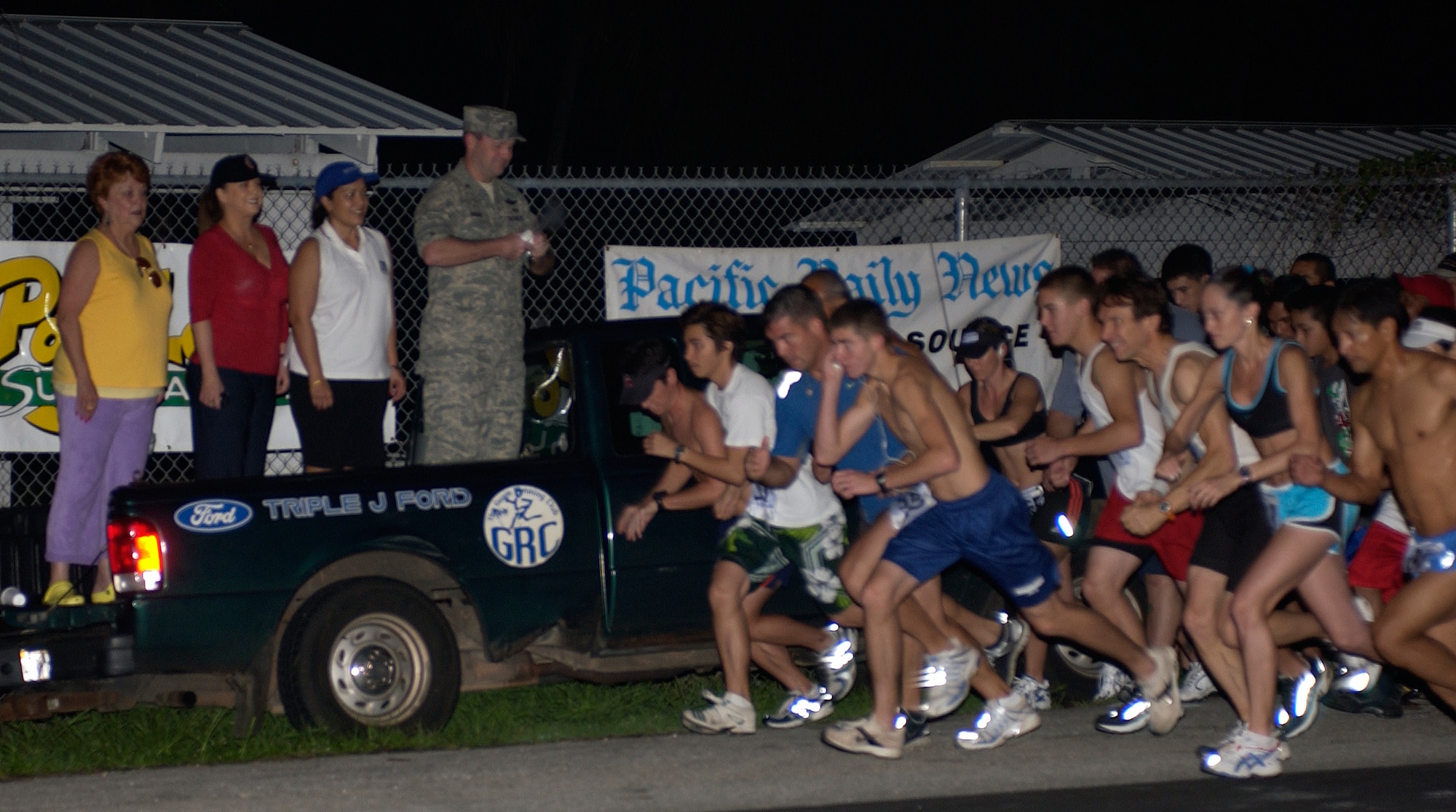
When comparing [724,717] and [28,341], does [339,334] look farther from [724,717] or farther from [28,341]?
[724,717]

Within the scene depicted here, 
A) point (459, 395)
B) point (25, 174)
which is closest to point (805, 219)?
point (459, 395)

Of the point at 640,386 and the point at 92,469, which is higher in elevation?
the point at 640,386

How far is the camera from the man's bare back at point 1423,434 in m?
5.75

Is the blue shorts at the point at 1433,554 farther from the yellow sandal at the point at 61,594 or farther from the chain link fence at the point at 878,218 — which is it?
the yellow sandal at the point at 61,594

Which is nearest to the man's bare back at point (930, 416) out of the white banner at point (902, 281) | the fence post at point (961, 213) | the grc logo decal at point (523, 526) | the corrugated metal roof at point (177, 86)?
the grc logo decal at point (523, 526)

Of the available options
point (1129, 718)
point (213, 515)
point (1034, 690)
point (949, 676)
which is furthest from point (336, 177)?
point (1129, 718)

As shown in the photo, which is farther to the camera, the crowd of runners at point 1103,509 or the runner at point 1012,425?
the runner at point 1012,425

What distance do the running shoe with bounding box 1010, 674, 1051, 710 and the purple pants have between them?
4052 millimetres

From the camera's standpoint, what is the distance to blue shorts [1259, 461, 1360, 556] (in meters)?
5.82

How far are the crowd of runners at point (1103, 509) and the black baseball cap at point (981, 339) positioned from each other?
0.03ft

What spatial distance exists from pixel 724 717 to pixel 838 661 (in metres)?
0.58

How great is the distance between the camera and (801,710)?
670cm

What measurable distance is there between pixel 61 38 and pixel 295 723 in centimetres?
775

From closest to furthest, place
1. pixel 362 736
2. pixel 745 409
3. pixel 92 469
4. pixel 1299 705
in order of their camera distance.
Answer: pixel 362 736, pixel 745 409, pixel 1299 705, pixel 92 469
